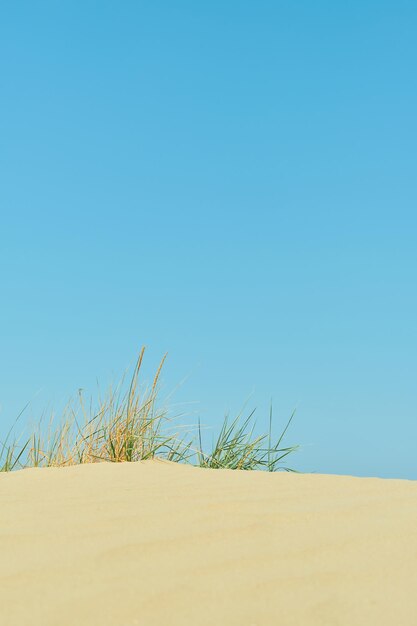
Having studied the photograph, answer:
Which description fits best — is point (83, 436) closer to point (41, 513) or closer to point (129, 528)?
point (41, 513)

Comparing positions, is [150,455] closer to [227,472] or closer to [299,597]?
[227,472]

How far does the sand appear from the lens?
77.2 inches

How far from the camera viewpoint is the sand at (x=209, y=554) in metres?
1.96

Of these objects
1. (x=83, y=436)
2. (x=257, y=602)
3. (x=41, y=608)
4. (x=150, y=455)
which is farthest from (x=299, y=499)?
(x=83, y=436)

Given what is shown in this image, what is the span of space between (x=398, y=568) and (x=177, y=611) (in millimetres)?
701

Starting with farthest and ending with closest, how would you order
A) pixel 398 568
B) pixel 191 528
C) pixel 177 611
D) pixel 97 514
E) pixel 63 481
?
pixel 63 481 < pixel 97 514 < pixel 191 528 < pixel 398 568 < pixel 177 611

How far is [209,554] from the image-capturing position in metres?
2.29

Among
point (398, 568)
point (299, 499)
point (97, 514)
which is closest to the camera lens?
point (398, 568)

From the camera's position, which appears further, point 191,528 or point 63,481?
point 63,481

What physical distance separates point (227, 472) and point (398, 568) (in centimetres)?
134

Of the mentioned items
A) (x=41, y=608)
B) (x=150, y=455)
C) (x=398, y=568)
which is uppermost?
(x=150, y=455)

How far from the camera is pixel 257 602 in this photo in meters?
1.99

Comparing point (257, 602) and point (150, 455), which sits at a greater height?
point (150, 455)

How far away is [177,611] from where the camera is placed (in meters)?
1.95
